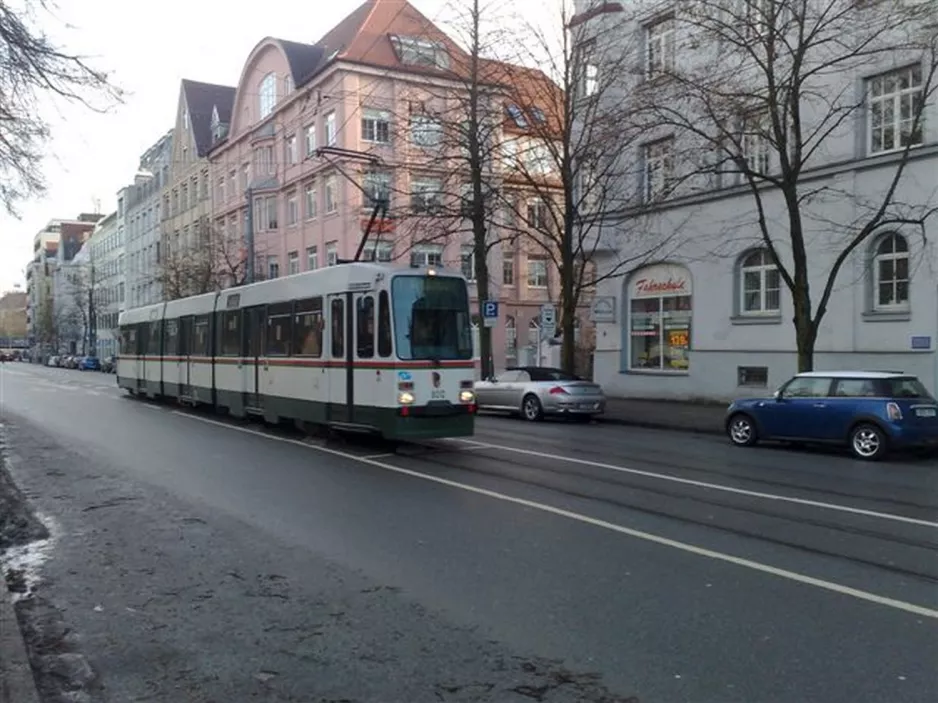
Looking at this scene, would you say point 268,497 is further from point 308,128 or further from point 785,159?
point 308,128

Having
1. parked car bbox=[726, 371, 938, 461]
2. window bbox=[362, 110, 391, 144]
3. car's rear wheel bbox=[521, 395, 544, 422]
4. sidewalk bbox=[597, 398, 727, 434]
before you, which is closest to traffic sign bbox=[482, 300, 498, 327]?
car's rear wheel bbox=[521, 395, 544, 422]

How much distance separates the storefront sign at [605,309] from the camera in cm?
2755

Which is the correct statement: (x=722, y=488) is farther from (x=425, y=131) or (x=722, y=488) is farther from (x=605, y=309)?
(x=605, y=309)

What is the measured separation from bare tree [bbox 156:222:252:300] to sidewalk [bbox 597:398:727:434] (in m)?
23.8

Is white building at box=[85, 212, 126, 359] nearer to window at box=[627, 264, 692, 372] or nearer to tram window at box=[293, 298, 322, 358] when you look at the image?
window at box=[627, 264, 692, 372]

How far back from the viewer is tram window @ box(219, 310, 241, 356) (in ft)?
61.4

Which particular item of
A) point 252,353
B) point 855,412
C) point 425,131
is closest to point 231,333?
point 252,353

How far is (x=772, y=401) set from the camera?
50.1 feet

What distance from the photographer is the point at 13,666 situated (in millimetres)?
4430

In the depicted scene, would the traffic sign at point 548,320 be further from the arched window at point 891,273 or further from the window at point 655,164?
the arched window at point 891,273

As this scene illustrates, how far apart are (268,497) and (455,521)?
259 cm

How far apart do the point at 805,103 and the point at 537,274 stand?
2537 cm

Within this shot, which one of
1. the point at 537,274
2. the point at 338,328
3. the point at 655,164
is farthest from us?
the point at 537,274

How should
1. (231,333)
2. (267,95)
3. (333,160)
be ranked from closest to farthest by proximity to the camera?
(231,333)
(333,160)
(267,95)
